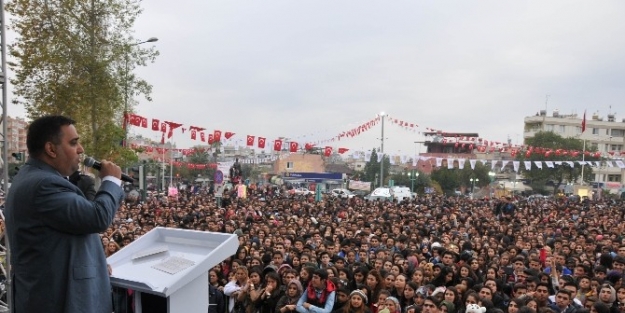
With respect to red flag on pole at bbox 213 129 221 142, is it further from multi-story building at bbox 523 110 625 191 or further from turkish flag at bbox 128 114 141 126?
multi-story building at bbox 523 110 625 191

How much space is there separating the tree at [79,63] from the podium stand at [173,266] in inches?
525

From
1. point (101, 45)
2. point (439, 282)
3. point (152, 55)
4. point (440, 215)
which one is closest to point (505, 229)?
point (440, 215)

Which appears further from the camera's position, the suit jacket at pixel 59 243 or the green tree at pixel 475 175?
the green tree at pixel 475 175

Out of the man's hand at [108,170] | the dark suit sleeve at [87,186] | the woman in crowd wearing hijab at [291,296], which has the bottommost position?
the woman in crowd wearing hijab at [291,296]

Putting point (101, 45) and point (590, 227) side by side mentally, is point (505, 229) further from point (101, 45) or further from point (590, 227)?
point (101, 45)

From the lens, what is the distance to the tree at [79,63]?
14.2 meters

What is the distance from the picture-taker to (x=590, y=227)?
15227mm

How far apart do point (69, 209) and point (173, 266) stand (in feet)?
1.43

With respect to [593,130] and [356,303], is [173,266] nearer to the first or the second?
[356,303]

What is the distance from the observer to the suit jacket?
6.45 feet

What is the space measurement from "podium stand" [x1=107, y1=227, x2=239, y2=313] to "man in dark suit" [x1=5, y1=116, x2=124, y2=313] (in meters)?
0.14

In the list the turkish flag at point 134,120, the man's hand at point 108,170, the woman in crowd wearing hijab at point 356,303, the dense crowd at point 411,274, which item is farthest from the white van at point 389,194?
the man's hand at point 108,170

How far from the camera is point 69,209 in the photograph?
195 cm

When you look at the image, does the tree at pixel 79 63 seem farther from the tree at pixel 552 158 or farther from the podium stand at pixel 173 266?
the tree at pixel 552 158
